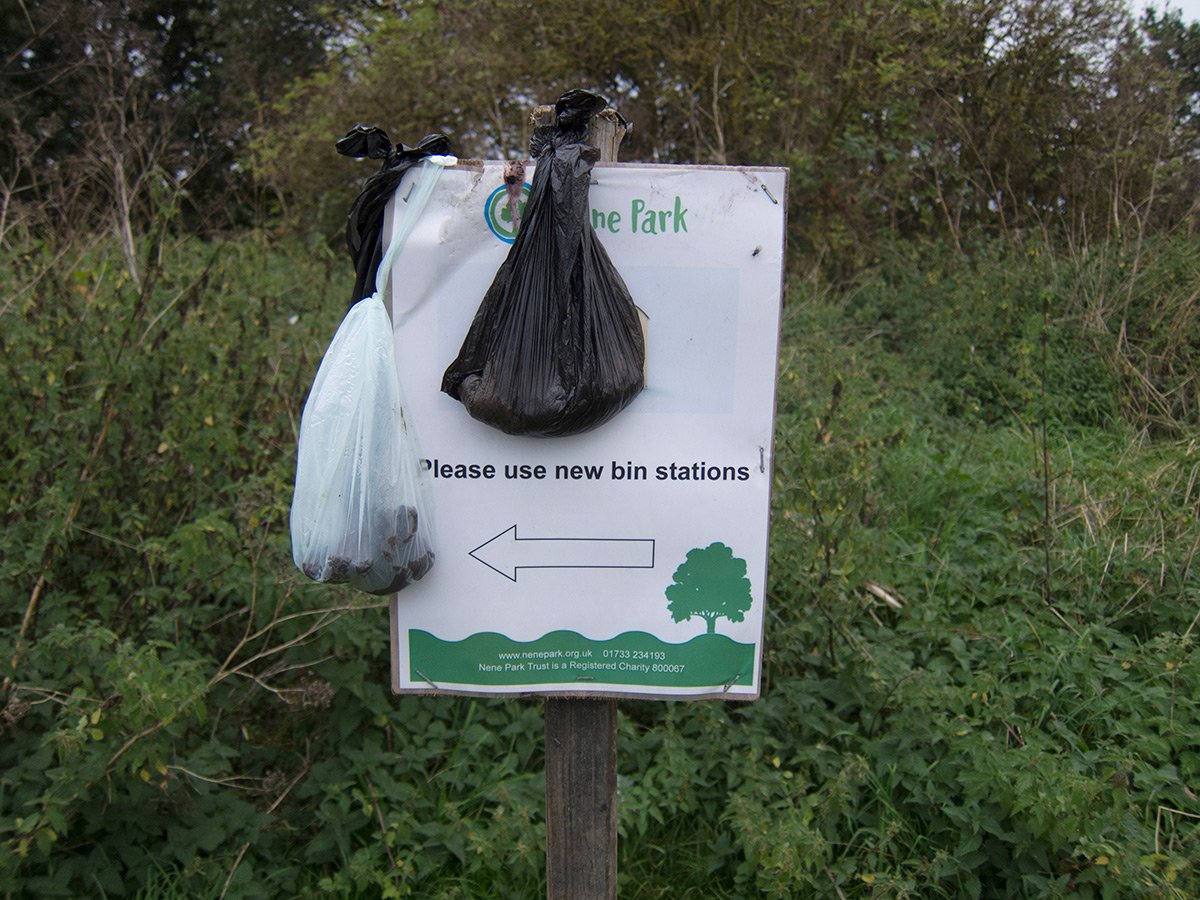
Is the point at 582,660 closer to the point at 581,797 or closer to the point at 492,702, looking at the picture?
the point at 581,797

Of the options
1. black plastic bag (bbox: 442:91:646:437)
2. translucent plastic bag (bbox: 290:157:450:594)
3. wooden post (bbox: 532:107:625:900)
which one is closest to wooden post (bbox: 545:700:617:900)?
wooden post (bbox: 532:107:625:900)

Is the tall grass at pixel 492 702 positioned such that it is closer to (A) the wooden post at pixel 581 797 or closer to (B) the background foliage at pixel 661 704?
(B) the background foliage at pixel 661 704

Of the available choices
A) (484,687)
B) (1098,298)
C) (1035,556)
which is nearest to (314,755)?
(484,687)

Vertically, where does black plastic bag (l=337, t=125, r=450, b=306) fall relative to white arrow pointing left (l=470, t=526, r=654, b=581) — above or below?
above

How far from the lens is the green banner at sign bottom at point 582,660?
176 centimetres

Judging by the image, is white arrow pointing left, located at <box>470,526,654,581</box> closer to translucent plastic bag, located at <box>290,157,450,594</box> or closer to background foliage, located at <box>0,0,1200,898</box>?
translucent plastic bag, located at <box>290,157,450,594</box>

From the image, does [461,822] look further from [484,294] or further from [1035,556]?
[1035,556]

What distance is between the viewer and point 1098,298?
5.40 m

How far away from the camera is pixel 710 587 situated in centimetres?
173

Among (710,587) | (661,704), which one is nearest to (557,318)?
(710,587)

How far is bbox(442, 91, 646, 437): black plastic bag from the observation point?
158 centimetres

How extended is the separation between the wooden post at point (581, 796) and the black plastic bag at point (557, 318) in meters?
0.62

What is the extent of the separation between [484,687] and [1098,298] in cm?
491

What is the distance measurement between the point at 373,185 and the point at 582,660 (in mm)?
931
